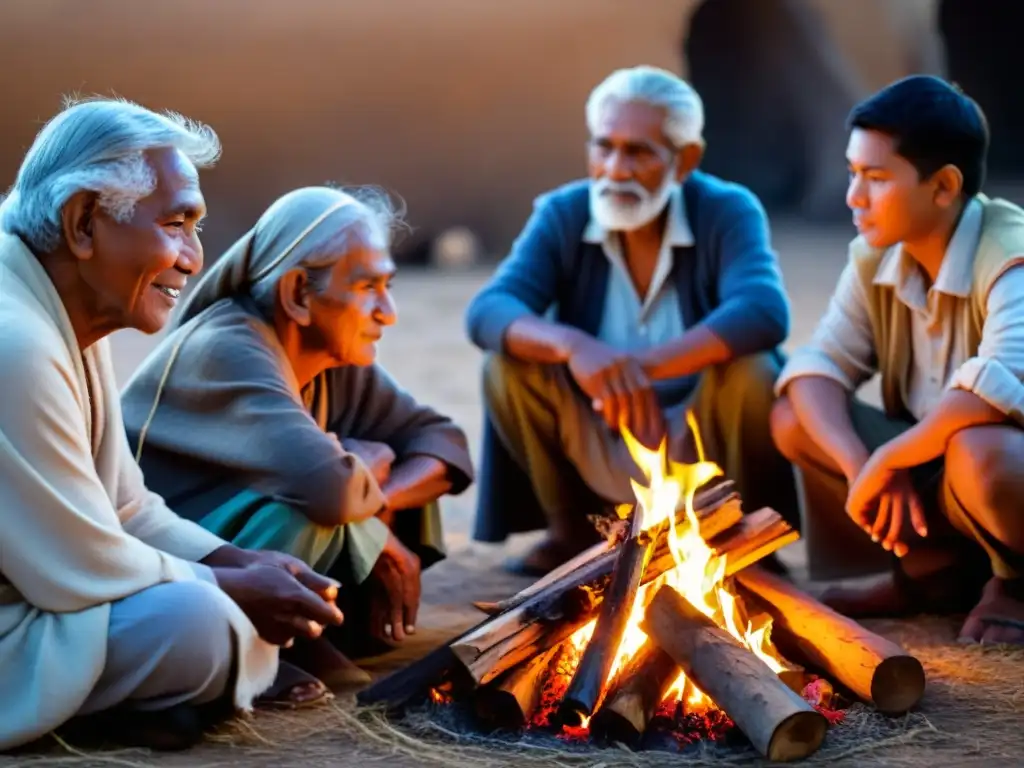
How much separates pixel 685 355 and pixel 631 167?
2.62 ft

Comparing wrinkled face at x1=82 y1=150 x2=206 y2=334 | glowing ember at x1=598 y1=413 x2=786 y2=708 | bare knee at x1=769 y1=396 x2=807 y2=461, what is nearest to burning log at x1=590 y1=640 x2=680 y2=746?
glowing ember at x1=598 y1=413 x2=786 y2=708

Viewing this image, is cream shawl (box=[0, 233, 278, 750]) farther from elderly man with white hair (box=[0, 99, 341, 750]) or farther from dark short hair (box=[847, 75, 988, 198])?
dark short hair (box=[847, 75, 988, 198])

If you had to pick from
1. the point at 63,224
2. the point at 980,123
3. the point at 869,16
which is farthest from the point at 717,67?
the point at 63,224

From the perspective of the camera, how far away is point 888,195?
4.94 m

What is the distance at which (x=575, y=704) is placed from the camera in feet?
12.0

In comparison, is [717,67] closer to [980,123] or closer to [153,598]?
[980,123]

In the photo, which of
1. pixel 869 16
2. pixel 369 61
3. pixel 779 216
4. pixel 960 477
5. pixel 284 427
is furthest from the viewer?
pixel 779 216

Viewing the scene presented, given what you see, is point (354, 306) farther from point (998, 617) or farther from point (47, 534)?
point (998, 617)

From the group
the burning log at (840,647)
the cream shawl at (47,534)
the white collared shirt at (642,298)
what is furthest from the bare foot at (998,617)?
the cream shawl at (47,534)

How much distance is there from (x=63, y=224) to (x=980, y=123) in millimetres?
2923

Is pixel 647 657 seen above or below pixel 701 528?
below

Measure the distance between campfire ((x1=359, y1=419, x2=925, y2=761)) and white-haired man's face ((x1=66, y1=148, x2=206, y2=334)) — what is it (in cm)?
114

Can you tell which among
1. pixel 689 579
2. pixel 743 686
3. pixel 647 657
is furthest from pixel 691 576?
pixel 743 686

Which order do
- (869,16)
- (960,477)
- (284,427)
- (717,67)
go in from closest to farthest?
1. (284,427)
2. (960,477)
3. (869,16)
4. (717,67)
